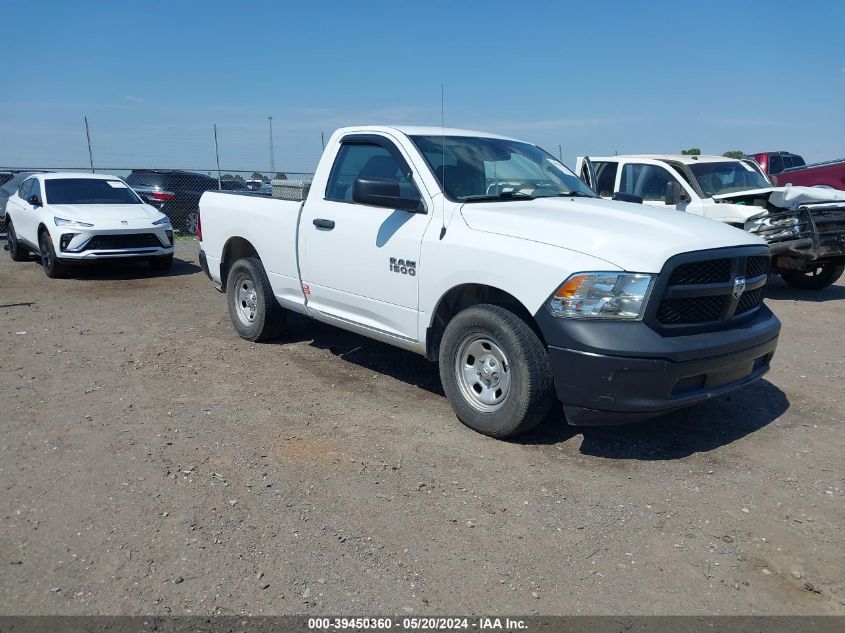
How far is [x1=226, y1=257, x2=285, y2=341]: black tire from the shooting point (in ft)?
22.4

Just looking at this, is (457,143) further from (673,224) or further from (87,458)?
(87,458)

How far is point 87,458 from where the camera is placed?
443 centimetres

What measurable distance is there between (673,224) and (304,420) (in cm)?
279

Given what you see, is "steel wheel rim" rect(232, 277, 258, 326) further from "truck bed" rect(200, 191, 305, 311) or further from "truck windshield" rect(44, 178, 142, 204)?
"truck windshield" rect(44, 178, 142, 204)

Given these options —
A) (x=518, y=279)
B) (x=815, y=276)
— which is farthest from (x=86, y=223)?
(x=815, y=276)

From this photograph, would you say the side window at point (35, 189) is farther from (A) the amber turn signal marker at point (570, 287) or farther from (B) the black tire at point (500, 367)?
(A) the amber turn signal marker at point (570, 287)

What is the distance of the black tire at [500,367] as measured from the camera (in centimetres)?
436

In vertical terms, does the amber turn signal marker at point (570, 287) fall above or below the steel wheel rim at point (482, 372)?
above

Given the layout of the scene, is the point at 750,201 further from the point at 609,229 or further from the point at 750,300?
the point at 609,229

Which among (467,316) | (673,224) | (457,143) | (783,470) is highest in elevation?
(457,143)

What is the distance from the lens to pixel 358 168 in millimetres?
5859

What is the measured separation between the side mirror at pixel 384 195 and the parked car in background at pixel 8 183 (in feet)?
40.2

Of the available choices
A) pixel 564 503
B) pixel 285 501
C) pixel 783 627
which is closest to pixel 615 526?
pixel 564 503

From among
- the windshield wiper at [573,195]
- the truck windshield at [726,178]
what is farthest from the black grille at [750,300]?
the truck windshield at [726,178]
